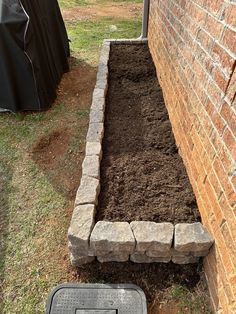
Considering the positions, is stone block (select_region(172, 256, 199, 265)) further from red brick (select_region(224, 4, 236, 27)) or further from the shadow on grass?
red brick (select_region(224, 4, 236, 27))

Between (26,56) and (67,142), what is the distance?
1.23 m

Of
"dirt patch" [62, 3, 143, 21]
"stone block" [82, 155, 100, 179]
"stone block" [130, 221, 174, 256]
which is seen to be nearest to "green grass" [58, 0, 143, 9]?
"dirt patch" [62, 3, 143, 21]

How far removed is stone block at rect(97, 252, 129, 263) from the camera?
6.93ft

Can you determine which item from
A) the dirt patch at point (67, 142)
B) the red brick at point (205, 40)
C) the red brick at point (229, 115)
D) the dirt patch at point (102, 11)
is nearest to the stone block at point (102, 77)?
the dirt patch at point (67, 142)

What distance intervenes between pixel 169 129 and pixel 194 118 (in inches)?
35.0

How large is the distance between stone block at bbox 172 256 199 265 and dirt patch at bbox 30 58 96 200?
4.04 ft

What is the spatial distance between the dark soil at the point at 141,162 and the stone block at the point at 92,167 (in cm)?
11

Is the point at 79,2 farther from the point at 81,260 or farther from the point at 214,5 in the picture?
the point at 81,260

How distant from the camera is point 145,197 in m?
2.44

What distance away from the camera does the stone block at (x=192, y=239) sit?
1968 millimetres

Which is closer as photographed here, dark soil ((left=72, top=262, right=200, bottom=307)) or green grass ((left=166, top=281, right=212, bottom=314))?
green grass ((left=166, top=281, right=212, bottom=314))

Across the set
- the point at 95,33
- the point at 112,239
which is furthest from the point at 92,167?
the point at 95,33

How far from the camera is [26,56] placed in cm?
360

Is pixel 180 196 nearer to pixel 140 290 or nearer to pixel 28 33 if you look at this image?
pixel 140 290
